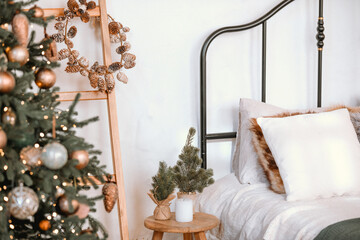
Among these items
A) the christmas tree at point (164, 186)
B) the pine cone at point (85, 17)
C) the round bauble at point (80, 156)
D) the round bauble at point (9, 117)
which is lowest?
the christmas tree at point (164, 186)

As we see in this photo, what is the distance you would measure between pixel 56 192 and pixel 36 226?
0.64ft

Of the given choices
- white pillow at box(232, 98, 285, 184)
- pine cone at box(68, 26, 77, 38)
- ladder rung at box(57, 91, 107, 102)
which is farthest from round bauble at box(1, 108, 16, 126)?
white pillow at box(232, 98, 285, 184)

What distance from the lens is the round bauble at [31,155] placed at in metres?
1.34

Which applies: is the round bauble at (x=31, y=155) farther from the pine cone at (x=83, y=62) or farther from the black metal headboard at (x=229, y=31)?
the black metal headboard at (x=229, y=31)

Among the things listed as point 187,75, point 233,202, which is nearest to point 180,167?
point 233,202

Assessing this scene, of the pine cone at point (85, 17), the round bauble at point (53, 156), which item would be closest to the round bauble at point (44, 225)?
the round bauble at point (53, 156)

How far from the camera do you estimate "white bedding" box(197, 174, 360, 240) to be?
1996mm

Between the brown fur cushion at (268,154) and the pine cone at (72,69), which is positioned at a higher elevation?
the pine cone at (72,69)

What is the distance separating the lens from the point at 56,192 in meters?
1.39

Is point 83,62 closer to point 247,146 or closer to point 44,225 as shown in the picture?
point 247,146

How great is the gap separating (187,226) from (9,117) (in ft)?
3.50

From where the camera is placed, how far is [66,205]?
→ 1.36 metres

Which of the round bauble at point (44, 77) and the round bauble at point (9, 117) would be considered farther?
the round bauble at point (44, 77)

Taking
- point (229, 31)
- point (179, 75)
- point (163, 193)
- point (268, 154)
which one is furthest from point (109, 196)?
point (229, 31)
